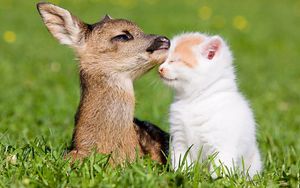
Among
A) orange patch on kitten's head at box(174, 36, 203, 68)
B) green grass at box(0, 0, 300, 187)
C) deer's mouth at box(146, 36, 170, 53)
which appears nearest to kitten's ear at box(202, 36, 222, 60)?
orange patch on kitten's head at box(174, 36, 203, 68)

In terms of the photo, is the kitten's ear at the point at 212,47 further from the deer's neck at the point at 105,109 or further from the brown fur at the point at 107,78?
the deer's neck at the point at 105,109

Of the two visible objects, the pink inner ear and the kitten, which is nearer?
the kitten

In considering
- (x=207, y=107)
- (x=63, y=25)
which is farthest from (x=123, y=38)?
(x=207, y=107)

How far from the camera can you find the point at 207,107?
18.3 feet

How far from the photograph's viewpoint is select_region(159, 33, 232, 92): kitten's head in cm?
565

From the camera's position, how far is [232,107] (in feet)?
18.2

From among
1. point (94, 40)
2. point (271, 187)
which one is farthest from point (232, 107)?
point (94, 40)

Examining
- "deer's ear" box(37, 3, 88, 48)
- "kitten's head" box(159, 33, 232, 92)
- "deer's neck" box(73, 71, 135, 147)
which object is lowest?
"deer's neck" box(73, 71, 135, 147)

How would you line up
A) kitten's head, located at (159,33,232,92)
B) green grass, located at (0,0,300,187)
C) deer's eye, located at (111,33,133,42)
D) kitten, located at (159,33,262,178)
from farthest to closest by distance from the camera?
deer's eye, located at (111,33,133,42), kitten's head, located at (159,33,232,92), kitten, located at (159,33,262,178), green grass, located at (0,0,300,187)

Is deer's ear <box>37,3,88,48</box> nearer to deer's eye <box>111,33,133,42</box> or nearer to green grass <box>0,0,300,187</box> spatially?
deer's eye <box>111,33,133,42</box>

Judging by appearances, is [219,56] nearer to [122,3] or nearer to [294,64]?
[294,64]

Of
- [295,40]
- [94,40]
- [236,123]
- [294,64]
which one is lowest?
[236,123]

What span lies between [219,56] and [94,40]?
3.59ft

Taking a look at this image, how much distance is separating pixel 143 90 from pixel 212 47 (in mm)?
5036
